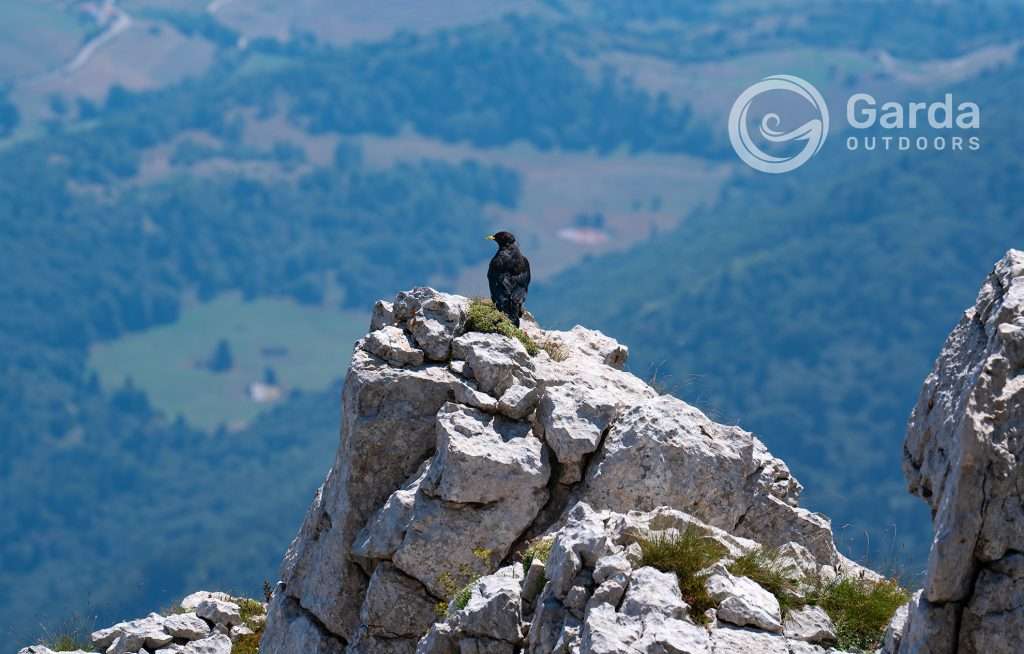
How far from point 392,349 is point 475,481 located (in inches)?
143

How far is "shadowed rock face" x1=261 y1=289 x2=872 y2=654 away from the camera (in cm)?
2848

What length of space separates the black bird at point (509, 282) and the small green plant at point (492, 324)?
0.82 meters

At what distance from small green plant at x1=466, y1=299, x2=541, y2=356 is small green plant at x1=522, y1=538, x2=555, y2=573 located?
5.50 meters

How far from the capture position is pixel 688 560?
2366cm

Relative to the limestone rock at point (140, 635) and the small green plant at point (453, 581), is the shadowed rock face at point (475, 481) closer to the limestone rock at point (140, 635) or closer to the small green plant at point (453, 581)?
the small green plant at point (453, 581)

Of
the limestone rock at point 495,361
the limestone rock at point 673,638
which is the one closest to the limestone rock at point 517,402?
the limestone rock at point 495,361

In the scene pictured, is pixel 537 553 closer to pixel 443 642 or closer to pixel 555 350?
pixel 443 642

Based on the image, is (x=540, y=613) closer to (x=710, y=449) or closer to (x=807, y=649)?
(x=807, y=649)

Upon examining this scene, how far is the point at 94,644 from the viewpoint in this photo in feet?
112

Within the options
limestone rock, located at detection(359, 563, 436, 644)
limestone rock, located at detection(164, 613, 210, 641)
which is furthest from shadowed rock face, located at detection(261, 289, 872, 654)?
limestone rock, located at detection(164, 613, 210, 641)

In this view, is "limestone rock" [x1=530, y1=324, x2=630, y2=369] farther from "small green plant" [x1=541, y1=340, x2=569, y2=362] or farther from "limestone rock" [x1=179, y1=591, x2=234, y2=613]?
"limestone rock" [x1=179, y1=591, x2=234, y2=613]

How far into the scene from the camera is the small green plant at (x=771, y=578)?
79.4 ft

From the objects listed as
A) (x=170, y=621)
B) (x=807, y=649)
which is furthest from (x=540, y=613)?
(x=170, y=621)

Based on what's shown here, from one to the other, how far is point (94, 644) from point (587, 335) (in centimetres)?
1201
